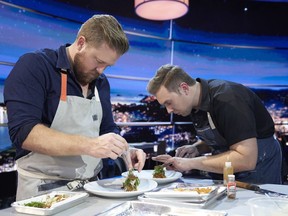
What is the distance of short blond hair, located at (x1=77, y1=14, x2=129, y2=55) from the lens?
5.39 feet

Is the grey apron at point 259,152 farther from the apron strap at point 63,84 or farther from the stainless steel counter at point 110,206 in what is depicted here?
the apron strap at point 63,84

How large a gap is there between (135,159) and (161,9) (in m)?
2.16

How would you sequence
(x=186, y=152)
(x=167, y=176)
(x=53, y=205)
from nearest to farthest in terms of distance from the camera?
1. (x=53, y=205)
2. (x=167, y=176)
3. (x=186, y=152)

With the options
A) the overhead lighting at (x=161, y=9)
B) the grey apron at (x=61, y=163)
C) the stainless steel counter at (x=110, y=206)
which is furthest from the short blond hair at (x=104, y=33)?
the overhead lighting at (x=161, y=9)

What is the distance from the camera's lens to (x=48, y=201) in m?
1.25

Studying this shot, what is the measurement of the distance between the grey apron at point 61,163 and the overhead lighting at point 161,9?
1.85 m

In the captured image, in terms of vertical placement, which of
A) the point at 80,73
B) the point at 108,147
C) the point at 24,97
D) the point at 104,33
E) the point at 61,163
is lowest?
the point at 61,163

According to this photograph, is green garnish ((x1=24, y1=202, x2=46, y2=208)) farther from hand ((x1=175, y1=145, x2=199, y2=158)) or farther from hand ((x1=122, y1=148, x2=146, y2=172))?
hand ((x1=175, y1=145, x2=199, y2=158))

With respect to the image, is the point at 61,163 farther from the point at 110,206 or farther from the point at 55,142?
the point at 110,206

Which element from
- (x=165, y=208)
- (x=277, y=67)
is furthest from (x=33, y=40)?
(x=277, y=67)

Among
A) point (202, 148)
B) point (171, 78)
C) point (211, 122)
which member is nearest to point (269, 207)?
point (211, 122)

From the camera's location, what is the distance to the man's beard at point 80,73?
1740 millimetres

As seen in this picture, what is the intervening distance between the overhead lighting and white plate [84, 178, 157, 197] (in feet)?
6.99

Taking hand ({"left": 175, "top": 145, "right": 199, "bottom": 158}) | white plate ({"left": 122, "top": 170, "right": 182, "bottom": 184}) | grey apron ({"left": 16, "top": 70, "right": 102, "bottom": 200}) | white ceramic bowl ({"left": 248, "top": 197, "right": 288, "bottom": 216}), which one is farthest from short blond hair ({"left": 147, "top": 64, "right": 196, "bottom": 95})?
white ceramic bowl ({"left": 248, "top": 197, "right": 288, "bottom": 216})
